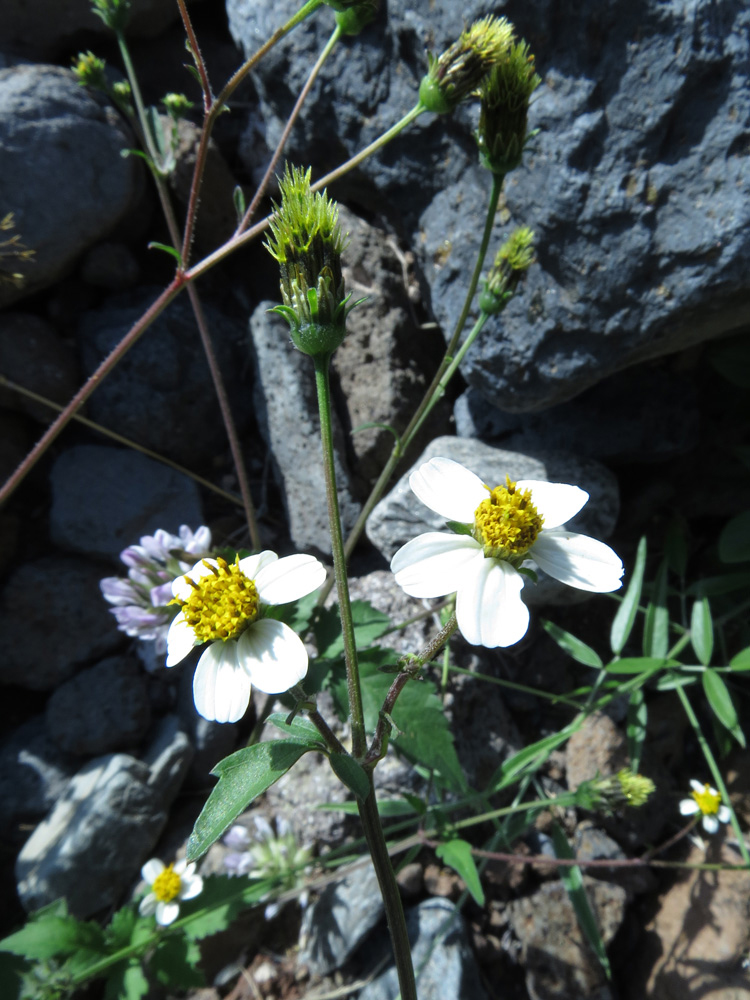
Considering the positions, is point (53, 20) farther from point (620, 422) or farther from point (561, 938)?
point (561, 938)

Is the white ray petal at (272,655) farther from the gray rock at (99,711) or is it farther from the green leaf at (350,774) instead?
the gray rock at (99,711)

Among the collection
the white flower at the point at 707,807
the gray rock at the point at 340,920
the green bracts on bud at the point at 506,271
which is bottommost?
the gray rock at the point at 340,920

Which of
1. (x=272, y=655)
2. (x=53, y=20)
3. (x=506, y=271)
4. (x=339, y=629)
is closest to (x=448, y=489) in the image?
(x=272, y=655)

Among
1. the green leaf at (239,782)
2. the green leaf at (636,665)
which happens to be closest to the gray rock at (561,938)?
the green leaf at (636,665)

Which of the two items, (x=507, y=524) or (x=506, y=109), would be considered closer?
(x=507, y=524)

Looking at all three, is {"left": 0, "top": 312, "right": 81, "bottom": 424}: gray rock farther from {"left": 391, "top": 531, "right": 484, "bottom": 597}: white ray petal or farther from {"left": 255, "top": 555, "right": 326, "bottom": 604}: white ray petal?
{"left": 391, "top": 531, "right": 484, "bottom": 597}: white ray petal

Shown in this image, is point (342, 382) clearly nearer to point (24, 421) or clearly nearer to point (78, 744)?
point (24, 421)

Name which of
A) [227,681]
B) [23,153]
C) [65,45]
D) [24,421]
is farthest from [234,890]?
[65,45]
